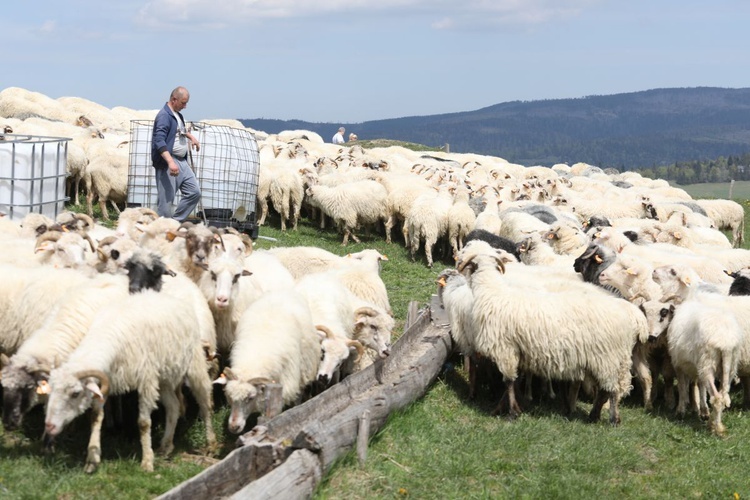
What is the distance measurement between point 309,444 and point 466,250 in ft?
16.2

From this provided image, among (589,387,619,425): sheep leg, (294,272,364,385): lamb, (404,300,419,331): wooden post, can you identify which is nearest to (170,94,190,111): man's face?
(294,272,364,385): lamb

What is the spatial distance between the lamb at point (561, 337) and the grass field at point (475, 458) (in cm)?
51

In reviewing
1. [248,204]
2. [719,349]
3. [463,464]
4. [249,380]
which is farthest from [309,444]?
[248,204]

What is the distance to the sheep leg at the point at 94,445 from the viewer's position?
6332 millimetres

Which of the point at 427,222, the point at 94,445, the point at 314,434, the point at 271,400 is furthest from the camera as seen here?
the point at 427,222

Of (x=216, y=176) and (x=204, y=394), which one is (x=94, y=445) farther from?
(x=216, y=176)

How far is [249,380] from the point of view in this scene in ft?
22.8

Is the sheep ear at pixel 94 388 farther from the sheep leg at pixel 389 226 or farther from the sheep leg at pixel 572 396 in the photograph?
the sheep leg at pixel 389 226

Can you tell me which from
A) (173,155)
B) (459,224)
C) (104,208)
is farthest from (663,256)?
(104,208)

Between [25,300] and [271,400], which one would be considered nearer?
[271,400]

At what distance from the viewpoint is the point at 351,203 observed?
709 inches

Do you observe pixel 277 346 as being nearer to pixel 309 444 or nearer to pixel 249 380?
pixel 249 380

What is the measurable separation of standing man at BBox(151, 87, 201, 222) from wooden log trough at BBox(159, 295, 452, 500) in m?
4.29

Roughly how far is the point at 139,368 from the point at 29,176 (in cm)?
710
